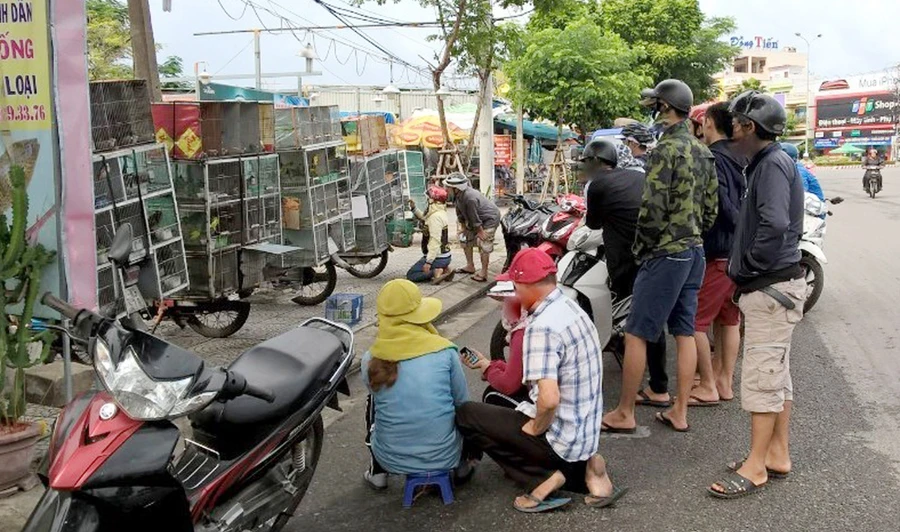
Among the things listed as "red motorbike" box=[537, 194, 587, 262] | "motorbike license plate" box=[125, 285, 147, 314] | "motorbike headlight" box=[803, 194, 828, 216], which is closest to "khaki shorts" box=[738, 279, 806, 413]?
"red motorbike" box=[537, 194, 587, 262]

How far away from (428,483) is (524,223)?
5.26m

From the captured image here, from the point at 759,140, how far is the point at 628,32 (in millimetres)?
27531

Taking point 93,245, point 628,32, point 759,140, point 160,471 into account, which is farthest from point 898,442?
point 628,32

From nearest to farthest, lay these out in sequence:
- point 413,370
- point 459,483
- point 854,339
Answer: point 413,370
point 459,483
point 854,339

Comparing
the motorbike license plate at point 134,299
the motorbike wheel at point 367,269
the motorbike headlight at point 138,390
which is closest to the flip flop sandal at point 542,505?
the motorbike headlight at point 138,390

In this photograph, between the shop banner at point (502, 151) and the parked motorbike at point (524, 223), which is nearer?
the parked motorbike at point (524, 223)

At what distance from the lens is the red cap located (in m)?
4.06

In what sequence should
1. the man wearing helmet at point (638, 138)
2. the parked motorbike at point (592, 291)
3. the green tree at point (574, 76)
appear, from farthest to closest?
the green tree at point (574, 76)
the man wearing helmet at point (638, 138)
the parked motorbike at point (592, 291)

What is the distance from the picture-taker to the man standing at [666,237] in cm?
504

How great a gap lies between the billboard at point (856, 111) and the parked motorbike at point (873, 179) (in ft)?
168

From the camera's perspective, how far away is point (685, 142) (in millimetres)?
5094

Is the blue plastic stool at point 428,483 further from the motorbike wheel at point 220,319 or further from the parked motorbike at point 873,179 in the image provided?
the parked motorbike at point 873,179

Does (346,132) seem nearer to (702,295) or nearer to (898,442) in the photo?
(702,295)

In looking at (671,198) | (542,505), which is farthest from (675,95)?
(542,505)
